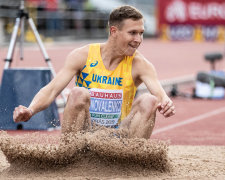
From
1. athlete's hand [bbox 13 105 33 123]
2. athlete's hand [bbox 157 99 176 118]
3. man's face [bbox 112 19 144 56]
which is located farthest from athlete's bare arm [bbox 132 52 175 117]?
athlete's hand [bbox 13 105 33 123]

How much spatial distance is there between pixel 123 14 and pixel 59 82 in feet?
2.74

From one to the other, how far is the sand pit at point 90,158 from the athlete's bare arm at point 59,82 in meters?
0.32

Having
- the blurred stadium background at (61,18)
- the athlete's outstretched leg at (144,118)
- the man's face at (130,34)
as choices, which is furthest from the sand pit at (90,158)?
the blurred stadium background at (61,18)

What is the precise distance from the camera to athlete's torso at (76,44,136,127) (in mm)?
4785

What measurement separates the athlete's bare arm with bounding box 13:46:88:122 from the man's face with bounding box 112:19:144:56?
376mm

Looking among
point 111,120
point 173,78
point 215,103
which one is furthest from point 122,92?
point 173,78

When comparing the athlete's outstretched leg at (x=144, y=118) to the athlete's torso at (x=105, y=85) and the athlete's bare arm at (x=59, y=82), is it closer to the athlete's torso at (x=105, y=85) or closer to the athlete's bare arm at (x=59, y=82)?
the athlete's torso at (x=105, y=85)

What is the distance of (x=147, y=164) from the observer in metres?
4.60

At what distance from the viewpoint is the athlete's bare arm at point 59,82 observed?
4527 millimetres

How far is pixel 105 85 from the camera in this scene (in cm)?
479

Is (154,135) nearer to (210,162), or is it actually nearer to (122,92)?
(210,162)

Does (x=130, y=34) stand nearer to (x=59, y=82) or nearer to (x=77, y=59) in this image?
(x=77, y=59)

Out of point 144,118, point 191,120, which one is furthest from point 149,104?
point 191,120

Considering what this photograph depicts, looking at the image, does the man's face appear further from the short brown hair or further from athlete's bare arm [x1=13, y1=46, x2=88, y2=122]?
athlete's bare arm [x1=13, y1=46, x2=88, y2=122]
